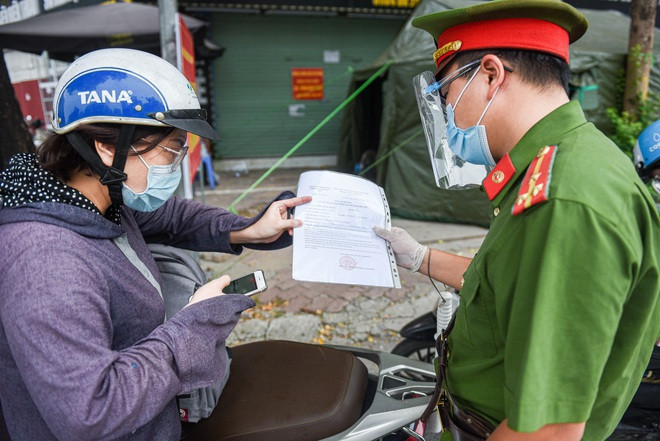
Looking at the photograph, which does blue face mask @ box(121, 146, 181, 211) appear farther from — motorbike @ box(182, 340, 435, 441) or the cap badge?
the cap badge

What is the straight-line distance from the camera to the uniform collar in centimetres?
103

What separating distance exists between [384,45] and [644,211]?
462 inches

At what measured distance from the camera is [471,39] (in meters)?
1.20

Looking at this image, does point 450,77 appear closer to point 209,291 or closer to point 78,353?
point 209,291

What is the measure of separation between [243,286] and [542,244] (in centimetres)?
97

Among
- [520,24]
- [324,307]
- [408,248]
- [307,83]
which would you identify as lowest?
[324,307]

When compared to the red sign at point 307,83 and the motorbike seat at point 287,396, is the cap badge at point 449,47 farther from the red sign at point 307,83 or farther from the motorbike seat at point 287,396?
the red sign at point 307,83

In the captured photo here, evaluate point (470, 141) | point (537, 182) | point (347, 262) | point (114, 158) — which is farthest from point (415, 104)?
point (537, 182)

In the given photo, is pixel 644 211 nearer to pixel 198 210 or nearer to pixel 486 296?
pixel 486 296

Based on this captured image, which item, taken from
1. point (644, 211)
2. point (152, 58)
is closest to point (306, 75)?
point (152, 58)

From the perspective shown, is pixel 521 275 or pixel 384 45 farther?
pixel 384 45

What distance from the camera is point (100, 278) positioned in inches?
45.4

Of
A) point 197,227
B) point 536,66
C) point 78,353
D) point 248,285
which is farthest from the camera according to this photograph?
point 197,227

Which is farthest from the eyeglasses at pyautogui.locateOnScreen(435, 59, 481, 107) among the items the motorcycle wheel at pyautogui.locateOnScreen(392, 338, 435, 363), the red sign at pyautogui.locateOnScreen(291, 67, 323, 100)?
the red sign at pyautogui.locateOnScreen(291, 67, 323, 100)
